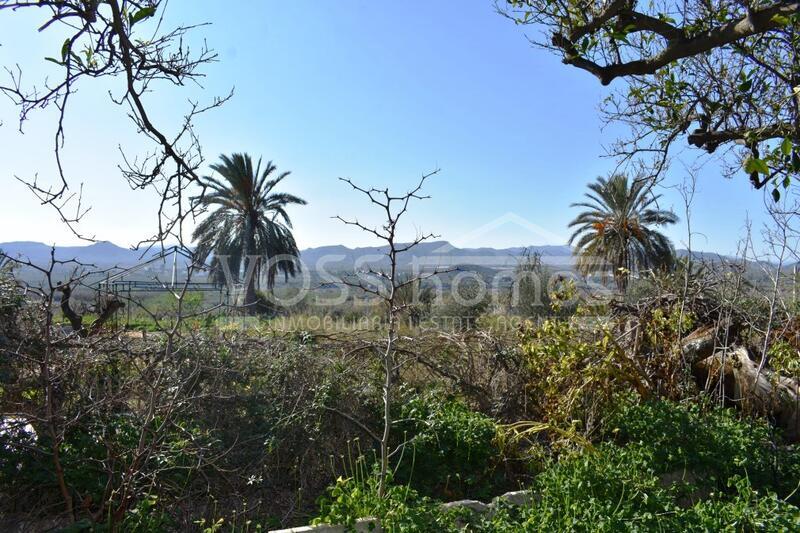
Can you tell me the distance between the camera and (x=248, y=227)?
22844mm

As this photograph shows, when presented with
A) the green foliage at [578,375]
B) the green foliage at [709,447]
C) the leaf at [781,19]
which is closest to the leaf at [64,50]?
the leaf at [781,19]

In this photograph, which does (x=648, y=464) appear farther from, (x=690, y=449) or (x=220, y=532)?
(x=220, y=532)

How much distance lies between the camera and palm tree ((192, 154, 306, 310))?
72.5 feet

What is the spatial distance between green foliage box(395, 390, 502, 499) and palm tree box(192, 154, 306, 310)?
58.1ft

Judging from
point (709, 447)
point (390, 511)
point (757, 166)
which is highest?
point (757, 166)

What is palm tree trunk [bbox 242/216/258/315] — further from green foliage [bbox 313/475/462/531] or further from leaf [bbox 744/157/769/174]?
leaf [bbox 744/157/769/174]

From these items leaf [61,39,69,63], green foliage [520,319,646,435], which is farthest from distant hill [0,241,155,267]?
green foliage [520,319,646,435]

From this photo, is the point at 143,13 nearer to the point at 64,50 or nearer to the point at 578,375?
the point at 64,50

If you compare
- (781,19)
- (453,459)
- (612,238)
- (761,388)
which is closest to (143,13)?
(781,19)

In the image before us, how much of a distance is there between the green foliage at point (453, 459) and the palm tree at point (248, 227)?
697 inches

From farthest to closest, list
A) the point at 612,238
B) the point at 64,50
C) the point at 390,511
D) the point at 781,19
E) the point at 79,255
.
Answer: the point at 612,238
the point at 79,255
the point at 781,19
the point at 390,511
the point at 64,50

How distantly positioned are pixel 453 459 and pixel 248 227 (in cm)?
1940

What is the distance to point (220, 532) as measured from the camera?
386 cm

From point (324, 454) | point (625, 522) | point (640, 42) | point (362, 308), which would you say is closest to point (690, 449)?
point (625, 522)
